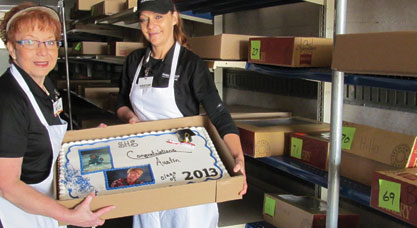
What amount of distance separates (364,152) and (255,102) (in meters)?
1.61

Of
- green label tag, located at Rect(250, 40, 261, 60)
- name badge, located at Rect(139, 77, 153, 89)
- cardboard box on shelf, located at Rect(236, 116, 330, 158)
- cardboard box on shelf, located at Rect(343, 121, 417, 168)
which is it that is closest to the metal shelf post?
cardboard box on shelf, located at Rect(343, 121, 417, 168)

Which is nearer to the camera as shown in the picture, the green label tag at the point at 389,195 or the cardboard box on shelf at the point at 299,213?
the green label tag at the point at 389,195

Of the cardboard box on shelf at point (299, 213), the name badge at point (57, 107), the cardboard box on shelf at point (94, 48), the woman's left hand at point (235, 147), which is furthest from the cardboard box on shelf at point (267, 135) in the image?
the cardboard box on shelf at point (94, 48)

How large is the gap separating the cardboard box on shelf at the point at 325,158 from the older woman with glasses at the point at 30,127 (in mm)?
986

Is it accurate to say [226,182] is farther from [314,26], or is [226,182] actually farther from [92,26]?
[92,26]

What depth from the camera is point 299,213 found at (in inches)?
80.5

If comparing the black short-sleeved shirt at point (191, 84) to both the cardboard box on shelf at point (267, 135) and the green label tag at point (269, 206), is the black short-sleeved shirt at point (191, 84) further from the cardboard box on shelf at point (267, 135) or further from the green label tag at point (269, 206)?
the green label tag at point (269, 206)

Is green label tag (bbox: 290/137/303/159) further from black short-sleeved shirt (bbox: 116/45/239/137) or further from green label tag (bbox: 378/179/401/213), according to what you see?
green label tag (bbox: 378/179/401/213)

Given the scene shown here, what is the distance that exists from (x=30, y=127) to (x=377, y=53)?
110cm

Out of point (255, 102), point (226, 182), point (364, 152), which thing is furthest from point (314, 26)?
point (226, 182)

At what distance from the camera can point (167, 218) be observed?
187cm

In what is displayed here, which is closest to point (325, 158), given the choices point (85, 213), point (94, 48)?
point (85, 213)

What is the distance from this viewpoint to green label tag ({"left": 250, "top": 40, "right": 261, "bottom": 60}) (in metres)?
2.13

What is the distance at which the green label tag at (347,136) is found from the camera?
5.42ft
